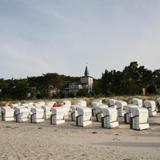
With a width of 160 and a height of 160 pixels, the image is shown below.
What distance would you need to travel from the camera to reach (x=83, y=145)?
51.6ft

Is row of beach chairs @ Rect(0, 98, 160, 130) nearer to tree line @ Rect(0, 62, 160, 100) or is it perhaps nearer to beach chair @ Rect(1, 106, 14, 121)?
beach chair @ Rect(1, 106, 14, 121)

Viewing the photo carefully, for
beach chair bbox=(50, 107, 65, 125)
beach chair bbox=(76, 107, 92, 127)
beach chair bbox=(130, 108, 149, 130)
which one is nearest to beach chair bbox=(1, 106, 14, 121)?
beach chair bbox=(50, 107, 65, 125)

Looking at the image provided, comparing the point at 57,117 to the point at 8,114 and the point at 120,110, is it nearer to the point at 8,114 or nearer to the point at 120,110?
the point at 120,110

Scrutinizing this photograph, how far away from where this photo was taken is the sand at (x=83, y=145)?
1299 cm

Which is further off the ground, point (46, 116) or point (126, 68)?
point (126, 68)

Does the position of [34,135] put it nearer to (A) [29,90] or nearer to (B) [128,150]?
(B) [128,150]

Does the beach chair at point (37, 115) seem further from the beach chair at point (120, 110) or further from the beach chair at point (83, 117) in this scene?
the beach chair at point (120, 110)

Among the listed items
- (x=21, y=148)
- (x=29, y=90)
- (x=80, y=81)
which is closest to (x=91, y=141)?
(x=21, y=148)

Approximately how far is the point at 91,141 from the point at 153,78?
219 ft

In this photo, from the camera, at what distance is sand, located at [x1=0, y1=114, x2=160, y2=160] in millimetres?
12992

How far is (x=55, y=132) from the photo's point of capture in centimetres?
2098

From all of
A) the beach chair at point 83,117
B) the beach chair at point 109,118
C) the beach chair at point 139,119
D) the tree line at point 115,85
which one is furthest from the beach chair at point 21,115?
the tree line at point 115,85

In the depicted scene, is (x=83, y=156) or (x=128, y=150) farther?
(x=128, y=150)

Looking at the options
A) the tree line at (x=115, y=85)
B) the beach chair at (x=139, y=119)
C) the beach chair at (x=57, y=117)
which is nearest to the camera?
the beach chair at (x=139, y=119)
